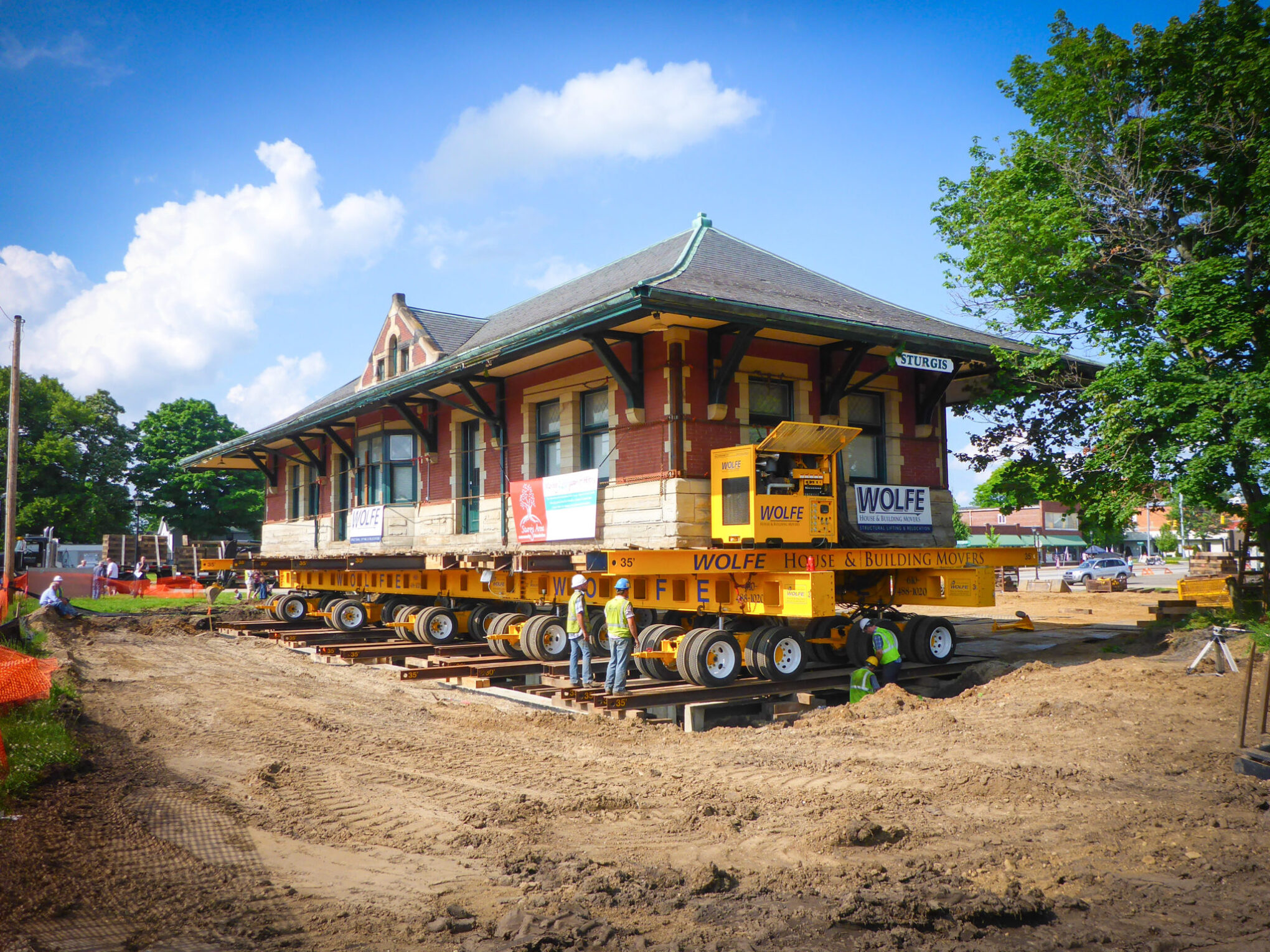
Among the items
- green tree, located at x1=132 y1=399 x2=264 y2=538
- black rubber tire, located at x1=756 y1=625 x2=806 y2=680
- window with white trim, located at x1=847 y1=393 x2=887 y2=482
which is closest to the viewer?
black rubber tire, located at x1=756 y1=625 x2=806 y2=680

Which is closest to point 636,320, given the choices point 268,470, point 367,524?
point 367,524

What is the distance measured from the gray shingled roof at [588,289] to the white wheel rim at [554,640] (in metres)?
5.03

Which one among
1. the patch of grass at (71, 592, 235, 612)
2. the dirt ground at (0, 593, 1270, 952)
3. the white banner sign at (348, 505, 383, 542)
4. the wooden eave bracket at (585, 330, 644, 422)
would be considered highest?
the wooden eave bracket at (585, 330, 644, 422)

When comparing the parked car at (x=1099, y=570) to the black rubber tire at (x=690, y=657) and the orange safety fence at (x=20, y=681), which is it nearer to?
the black rubber tire at (x=690, y=657)

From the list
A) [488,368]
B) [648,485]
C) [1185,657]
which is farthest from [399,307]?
[1185,657]

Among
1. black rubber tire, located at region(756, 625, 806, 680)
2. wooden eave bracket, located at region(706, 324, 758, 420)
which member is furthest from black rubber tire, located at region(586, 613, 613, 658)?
wooden eave bracket, located at region(706, 324, 758, 420)

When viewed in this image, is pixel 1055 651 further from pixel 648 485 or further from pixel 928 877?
pixel 928 877

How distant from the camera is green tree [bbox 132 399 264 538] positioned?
62375 mm

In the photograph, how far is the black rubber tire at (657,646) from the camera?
12.3m

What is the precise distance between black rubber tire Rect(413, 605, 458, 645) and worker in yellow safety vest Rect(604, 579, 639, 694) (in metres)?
7.55

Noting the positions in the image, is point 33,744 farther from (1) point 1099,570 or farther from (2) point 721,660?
(1) point 1099,570

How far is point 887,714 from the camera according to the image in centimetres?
1067

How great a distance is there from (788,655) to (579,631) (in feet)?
9.42

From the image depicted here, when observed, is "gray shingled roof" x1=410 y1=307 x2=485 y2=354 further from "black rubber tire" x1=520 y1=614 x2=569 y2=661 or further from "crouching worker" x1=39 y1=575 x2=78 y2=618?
"crouching worker" x1=39 y1=575 x2=78 y2=618
